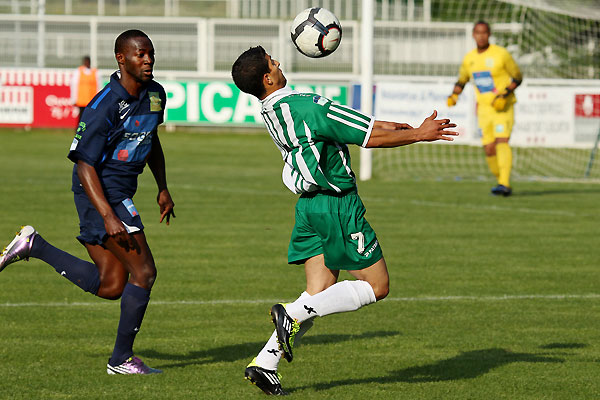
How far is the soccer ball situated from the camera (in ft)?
20.0

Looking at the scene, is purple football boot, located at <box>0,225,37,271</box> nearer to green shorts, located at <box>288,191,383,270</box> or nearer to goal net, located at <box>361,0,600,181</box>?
green shorts, located at <box>288,191,383,270</box>

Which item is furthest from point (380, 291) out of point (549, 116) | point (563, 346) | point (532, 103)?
point (549, 116)

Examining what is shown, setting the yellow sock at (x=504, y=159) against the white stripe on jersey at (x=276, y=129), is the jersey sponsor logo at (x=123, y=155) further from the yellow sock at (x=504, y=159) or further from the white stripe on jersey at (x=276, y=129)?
the yellow sock at (x=504, y=159)

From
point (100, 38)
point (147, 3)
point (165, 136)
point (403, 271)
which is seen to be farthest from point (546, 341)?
point (147, 3)

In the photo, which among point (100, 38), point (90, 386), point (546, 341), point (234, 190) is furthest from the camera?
point (100, 38)

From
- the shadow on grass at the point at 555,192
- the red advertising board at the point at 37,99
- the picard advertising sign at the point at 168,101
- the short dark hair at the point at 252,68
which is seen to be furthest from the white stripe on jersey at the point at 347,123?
the red advertising board at the point at 37,99

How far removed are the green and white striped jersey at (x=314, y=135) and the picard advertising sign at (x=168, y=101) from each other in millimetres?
23399

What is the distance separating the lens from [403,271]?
962 centimetres

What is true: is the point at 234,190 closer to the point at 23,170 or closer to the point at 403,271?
the point at 23,170

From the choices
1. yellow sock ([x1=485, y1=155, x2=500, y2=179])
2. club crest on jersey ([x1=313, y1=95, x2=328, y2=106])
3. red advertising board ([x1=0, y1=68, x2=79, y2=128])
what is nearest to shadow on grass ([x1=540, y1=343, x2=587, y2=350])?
club crest on jersey ([x1=313, y1=95, x2=328, y2=106])

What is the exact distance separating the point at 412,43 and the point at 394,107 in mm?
10301

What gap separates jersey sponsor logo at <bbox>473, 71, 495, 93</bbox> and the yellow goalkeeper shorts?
0.93 feet

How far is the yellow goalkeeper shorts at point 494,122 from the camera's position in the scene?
15.6m

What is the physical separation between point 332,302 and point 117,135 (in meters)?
1.52
